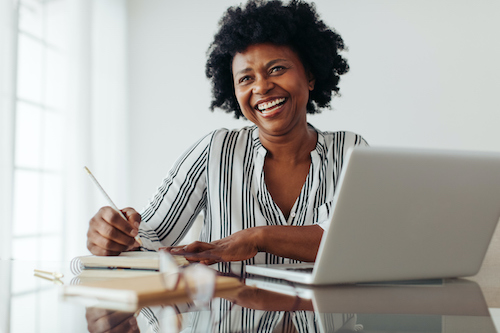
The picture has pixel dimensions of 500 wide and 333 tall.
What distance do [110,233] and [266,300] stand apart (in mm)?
501

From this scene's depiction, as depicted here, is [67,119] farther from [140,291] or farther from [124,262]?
[140,291]

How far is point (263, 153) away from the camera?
1.61m

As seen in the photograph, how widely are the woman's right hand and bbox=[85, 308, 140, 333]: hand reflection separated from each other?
488 mm

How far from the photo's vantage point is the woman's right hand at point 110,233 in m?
0.97

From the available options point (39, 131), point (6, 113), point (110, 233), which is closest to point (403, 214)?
point (110, 233)

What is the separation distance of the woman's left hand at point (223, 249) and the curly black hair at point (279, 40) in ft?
2.47

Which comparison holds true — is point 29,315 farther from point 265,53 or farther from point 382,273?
point 265,53

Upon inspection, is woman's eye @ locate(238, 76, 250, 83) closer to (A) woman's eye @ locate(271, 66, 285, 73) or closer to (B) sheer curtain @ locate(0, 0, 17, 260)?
(A) woman's eye @ locate(271, 66, 285, 73)

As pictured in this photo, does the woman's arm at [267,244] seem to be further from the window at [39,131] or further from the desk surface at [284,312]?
the window at [39,131]

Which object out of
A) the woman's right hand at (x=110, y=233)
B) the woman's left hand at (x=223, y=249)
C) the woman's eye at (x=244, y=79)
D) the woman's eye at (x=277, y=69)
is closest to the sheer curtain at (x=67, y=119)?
the woman's eye at (x=244, y=79)

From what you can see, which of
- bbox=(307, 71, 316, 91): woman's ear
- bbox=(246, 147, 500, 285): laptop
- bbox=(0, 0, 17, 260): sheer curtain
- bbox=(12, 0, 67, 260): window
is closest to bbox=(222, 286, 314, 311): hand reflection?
bbox=(246, 147, 500, 285): laptop

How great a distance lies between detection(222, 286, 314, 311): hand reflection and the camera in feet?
1.70

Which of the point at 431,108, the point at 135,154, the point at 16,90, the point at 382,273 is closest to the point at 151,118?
the point at 135,154

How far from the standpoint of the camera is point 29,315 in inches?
20.6
